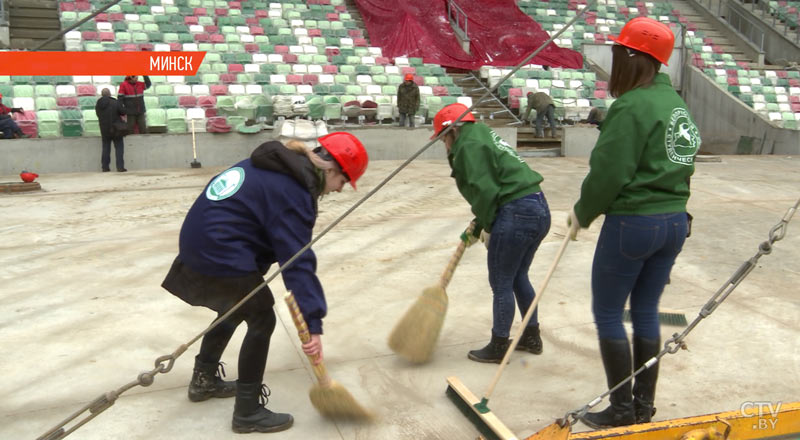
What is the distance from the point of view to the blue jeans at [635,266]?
272 centimetres

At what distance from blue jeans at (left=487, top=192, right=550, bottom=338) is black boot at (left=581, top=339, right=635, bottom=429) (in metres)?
0.82

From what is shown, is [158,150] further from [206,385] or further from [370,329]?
[206,385]

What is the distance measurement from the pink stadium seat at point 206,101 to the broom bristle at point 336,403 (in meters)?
11.4

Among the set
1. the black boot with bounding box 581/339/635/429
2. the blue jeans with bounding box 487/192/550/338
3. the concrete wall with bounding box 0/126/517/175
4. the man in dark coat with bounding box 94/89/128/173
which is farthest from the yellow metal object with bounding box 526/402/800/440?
the concrete wall with bounding box 0/126/517/175

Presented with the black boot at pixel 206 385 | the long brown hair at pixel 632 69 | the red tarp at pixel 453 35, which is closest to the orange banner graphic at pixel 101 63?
the red tarp at pixel 453 35

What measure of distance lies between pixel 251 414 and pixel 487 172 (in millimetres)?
1679

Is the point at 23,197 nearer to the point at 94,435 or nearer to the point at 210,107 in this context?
the point at 210,107

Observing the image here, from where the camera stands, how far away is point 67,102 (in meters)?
13.0

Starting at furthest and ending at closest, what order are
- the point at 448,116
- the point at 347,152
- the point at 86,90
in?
1. the point at 86,90
2. the point at 448,116
3. the point at 347,152

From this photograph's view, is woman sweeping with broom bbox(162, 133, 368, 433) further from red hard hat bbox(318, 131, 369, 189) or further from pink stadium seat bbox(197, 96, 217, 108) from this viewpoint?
pink stadium seat bbox(197, 96, 217, 108)

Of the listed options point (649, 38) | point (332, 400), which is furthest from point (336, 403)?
point (649, 38)

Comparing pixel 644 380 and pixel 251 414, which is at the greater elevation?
pixel 644 380

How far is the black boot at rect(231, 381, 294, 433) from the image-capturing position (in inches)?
121

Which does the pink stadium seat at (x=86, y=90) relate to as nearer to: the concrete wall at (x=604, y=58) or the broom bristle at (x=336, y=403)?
the broom bristle at (x=336, y=403)
